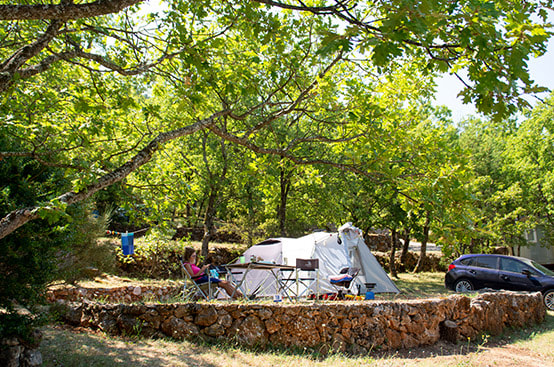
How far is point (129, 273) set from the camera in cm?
1234

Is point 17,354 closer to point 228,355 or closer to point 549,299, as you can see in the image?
point 228,355

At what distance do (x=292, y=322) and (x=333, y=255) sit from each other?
15.1 ft

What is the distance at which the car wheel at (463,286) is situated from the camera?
11268 mm

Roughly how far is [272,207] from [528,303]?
28.9ft

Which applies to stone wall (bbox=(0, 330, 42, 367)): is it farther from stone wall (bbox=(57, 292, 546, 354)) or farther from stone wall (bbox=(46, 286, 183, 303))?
stone wall (bbox=(46, 286, 183, 303))

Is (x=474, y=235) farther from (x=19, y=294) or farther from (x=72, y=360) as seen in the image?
(x=19, y=294)

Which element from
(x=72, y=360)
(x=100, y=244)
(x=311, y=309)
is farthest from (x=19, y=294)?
(x=100, y=244)

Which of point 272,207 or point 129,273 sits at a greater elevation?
point 272,207

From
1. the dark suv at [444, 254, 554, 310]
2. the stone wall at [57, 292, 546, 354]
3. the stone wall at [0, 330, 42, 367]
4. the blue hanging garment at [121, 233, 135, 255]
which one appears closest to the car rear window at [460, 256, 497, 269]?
the dark suv at [444, 254, 554, 310]

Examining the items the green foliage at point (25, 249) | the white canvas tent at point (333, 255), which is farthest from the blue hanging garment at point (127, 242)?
the green foliage at point (25, 249)

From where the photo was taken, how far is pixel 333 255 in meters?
10.6

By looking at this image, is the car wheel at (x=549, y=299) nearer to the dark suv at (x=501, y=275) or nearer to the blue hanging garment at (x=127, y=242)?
the dark suv at (x=501, y=275)

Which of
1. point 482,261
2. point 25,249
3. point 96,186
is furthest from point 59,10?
point 482,261

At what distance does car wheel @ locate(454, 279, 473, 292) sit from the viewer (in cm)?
1127
